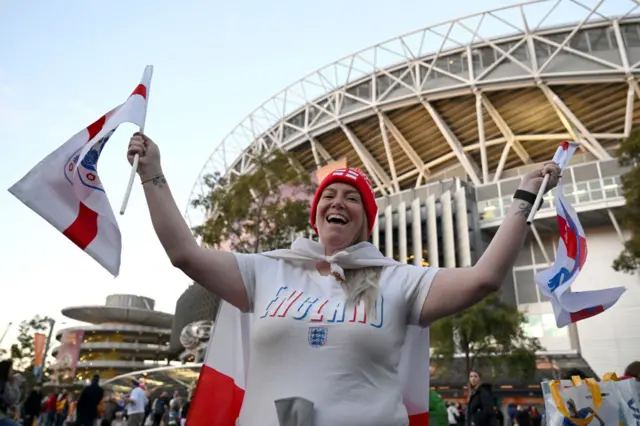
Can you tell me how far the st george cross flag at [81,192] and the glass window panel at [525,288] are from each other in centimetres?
3108

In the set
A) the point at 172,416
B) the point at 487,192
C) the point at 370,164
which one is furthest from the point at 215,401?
the point at 370,164

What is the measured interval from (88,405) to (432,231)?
990 inches

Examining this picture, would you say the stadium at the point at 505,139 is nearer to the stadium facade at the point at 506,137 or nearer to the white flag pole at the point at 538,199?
the stadium facade at the point at 506,137

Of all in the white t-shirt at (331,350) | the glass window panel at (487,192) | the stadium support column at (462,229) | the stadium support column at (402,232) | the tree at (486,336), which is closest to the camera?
the white t-shirt at (331,350)

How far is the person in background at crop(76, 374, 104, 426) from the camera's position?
30.7 ft

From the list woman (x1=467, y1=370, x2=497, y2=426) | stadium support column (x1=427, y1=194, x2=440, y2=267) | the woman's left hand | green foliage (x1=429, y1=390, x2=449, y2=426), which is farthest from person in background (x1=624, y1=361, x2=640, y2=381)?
stadium support column (x1=427, y1=194, x2=440, y2=267)

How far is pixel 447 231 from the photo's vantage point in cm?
Result: 3062

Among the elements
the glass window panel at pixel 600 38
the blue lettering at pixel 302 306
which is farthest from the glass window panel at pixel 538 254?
the blue lettering at pixel 302 306

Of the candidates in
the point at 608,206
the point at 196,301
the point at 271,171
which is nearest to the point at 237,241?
the point at 271,171

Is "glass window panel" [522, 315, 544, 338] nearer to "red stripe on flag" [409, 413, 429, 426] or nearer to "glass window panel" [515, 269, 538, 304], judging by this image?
"glass window panel" [515, 269, 538, 304]

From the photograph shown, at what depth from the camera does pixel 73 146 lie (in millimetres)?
2051

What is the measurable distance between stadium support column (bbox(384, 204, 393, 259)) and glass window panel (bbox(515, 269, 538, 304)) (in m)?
8.26

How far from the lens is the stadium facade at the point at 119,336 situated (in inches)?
2776

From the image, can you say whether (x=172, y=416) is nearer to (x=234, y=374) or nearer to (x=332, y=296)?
(x=234, y=374)
